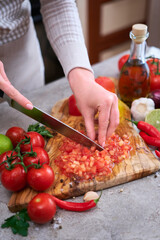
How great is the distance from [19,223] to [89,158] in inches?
14.6

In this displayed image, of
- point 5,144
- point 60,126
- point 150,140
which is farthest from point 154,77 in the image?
point 5,144

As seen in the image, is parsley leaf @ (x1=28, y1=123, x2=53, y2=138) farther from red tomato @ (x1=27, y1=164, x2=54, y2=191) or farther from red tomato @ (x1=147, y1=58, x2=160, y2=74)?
red tomato @ (x1=147, y1=58, x2=160, y2=74)

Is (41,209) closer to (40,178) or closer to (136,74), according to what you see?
(40,178)

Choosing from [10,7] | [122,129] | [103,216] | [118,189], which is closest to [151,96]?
[122,129]

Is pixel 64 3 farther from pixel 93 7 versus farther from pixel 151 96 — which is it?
pixel 93 7

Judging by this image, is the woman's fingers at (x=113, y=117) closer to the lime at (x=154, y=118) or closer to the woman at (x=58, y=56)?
the woman at (x=58, y=56)

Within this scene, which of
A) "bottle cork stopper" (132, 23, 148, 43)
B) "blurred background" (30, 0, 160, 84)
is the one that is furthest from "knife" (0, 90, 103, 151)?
"blurred background" (30, 0, 160, 84)

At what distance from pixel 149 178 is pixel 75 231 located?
39cm

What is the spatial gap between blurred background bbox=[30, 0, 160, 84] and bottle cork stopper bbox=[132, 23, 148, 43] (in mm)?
1549

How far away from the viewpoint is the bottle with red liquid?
1.42 meters

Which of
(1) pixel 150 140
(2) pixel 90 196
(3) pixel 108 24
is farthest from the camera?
(3) pixel 108 24

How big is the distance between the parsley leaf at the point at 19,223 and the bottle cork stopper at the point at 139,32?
3.08ft

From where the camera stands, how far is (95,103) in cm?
119

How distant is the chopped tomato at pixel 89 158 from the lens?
114cm
